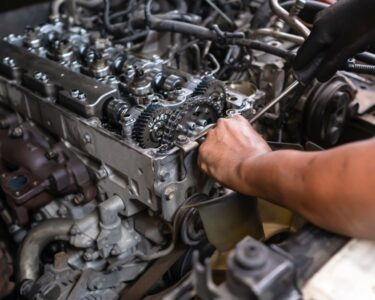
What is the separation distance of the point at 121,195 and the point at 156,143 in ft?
0.64

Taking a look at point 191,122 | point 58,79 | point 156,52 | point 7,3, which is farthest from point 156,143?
point 7,3

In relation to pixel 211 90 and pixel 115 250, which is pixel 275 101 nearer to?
pixel 211 90

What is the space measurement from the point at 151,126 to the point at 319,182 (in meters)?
0.48

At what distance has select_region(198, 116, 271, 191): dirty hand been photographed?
0.95 metres

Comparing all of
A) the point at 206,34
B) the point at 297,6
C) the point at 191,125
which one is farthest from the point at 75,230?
the point at 297,6

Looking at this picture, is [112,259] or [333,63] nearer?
[333,63]

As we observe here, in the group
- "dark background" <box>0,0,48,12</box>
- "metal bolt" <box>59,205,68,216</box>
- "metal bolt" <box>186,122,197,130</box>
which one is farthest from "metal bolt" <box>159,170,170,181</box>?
"dark background" <box>0,0,48,12</box>

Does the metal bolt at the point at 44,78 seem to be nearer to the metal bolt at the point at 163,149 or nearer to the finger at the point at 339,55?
the metal bolt at the point at 163,149

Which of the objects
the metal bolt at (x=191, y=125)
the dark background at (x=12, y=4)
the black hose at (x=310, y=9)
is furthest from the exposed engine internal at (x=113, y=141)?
the dark background at (x=12, y=4)

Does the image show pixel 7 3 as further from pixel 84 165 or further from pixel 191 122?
pixel 191 122

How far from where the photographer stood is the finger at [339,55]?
1.13 m

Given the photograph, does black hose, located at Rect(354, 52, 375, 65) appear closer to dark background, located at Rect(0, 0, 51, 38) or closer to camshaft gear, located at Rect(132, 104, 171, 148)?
camshaft gear, located at Rect(132, 104, 171, 148)

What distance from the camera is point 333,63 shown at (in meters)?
1.17

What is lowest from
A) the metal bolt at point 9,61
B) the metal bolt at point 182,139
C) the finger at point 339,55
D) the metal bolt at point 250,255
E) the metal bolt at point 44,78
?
the metal bolt at point 9,61
